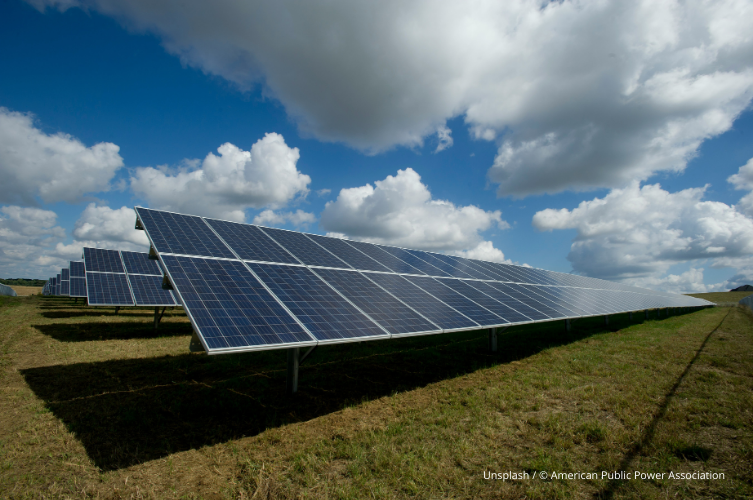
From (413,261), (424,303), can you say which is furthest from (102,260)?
(424,303)

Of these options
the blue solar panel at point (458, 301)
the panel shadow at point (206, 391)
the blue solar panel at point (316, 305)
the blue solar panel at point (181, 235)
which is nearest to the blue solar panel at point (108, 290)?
the panel shadow at point (206, 391)

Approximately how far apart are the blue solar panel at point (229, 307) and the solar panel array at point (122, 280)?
1450 centimetres

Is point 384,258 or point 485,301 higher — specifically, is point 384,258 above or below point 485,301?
above

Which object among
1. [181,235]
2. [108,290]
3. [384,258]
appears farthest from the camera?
[108,290]

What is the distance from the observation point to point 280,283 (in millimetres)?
10156

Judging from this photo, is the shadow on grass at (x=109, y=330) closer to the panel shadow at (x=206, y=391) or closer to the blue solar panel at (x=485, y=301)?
the panel shadow at (x=206, y=391)

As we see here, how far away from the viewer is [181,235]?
11.5 meters

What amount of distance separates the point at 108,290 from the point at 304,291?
21477mm

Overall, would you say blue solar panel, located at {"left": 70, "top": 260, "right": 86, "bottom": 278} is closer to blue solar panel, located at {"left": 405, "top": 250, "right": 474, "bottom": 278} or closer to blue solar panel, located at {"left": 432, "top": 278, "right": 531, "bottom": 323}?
blue solar panel, located at {"left": 405, "top": 250, "right": 474, "bottom": 278}

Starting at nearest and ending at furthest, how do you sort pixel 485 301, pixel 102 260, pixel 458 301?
pixel 458 301 < pixel 485 301 < pixel 102 260

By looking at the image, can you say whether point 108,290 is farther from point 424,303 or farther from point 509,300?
point 509,300

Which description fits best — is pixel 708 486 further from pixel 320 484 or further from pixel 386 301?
pixel 386 301

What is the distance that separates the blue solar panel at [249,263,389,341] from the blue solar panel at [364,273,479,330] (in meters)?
2.69

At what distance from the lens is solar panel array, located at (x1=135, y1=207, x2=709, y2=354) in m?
7.76
